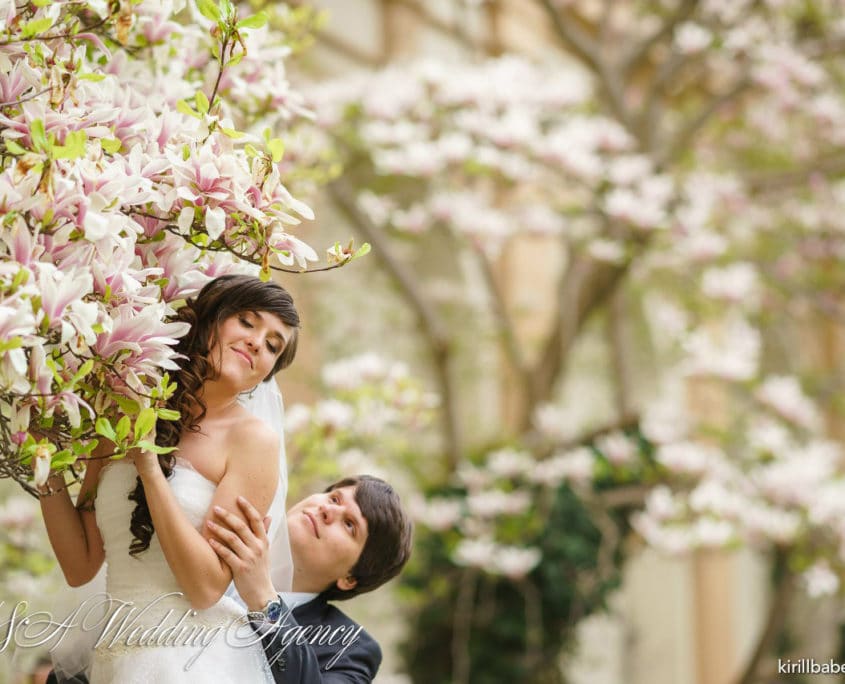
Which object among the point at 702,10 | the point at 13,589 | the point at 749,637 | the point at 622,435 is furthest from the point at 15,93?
the point at 749,637

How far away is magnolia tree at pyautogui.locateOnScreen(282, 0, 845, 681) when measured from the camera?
510cm

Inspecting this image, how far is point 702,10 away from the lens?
19.6 feet

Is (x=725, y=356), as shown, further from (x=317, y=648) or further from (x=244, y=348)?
(x=244, y=348)

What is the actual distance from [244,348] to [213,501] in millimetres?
261

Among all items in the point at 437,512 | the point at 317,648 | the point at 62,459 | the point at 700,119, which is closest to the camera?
the point at 62,459

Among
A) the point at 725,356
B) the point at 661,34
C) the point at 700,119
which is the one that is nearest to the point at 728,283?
the point at 725,356

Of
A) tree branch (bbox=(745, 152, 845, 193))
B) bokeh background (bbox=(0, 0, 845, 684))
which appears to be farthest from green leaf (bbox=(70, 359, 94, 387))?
tree branch (bbox=(745, 152, 845, 193))

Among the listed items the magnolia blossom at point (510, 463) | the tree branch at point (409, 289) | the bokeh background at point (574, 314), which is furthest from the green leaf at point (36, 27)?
the magnolia blossom at point (510, 463)

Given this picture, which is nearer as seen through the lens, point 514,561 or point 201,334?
point 201,334

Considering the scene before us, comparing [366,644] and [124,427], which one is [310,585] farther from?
[124,427]

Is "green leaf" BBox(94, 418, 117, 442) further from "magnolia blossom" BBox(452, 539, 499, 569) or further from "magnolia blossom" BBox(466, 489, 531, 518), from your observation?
"magnolia blossom" BBox(466, 489, 531, 518)

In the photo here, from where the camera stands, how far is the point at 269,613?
1756mm

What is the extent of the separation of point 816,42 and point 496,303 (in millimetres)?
2375

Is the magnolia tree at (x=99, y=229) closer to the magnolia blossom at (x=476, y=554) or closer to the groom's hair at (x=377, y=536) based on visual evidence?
the groom's hair at (x=377, y=536)
